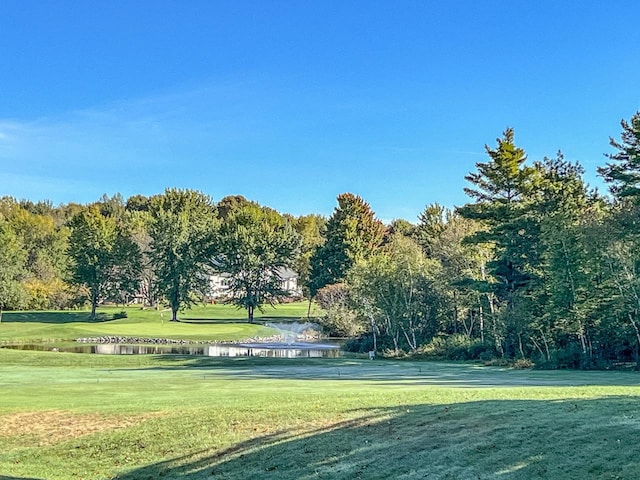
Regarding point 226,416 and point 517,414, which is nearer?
point 517,414

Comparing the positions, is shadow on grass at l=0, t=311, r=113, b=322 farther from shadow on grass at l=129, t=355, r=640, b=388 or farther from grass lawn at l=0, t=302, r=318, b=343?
shadow on grass at l=129, t=355, r=640, b=388

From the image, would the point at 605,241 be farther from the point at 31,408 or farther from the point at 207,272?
the point at 207,272

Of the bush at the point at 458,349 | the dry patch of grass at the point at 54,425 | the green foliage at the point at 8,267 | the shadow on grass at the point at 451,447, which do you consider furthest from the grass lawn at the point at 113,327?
the shadow on grass at the point at 451,447

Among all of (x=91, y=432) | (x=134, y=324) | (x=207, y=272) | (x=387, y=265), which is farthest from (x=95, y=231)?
(x=91, y=432)

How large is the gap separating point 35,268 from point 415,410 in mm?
107629

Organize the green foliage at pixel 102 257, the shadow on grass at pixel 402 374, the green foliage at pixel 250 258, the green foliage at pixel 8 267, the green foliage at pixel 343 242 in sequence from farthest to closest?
1. the green foliage at pixel 343 242
2. the green foliage at pixel 250 258
3. the green foliage at pixel 102 257
4. the green foliage at pixel 8 267
5. the shadow on grass at pixel 402 374

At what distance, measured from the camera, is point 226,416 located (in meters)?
15.1

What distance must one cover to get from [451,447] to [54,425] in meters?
Result: 10.1

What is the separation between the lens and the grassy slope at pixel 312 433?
932cm

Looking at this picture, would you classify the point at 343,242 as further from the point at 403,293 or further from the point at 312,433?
the point at 312,433

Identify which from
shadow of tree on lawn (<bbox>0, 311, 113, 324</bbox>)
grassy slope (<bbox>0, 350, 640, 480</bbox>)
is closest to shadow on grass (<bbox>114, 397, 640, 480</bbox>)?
grassy slope (<bbox>0, 350, 640, 480</bbox>)

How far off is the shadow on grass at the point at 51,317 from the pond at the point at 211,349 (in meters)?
21.6

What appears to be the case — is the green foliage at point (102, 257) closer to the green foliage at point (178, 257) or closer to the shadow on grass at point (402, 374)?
the green foliage at point (178, 257)

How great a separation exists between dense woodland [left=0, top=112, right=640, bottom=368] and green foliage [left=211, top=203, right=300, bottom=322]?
0.19m
